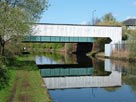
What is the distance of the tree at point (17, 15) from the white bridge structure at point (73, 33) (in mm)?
32942

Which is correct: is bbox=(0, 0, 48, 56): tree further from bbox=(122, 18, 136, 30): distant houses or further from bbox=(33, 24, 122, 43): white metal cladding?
bbox=(122, 18, 136, 30): distant houses

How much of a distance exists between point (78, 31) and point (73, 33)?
3.98 ft

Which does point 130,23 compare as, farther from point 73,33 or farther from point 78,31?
point 73,33

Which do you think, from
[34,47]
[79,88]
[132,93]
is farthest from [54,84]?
[34,47]

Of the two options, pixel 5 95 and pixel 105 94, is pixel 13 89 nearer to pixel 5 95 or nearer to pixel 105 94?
pixel 5 95

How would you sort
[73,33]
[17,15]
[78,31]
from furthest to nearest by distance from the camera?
[78,31], [73,33], [17,15]

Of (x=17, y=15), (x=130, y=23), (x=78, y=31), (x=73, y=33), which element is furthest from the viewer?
(x=130, y=23)

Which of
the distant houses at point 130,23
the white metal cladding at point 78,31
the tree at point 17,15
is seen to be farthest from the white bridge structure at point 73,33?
the distant houses at point 130,23

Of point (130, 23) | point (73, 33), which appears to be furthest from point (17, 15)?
point (130, 23)

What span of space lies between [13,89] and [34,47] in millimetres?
129307

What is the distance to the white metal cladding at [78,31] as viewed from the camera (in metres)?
68.8

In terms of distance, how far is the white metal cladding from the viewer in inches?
2707

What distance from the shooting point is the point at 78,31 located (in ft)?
234

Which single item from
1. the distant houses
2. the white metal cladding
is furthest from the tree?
the distant houses
